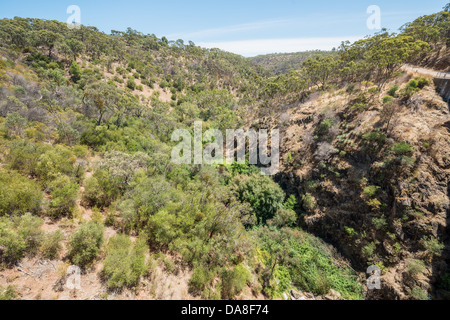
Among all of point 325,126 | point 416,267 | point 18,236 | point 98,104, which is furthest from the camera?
point 325,126

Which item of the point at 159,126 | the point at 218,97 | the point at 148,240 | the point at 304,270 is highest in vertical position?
the point at 218,97

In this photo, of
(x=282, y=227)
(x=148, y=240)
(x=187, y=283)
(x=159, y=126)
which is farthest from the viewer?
(x=159, y=126)

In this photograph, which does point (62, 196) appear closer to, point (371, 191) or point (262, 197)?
point (262, 197)

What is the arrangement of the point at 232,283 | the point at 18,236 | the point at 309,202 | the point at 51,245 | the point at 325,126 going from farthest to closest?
the point at 325,126
the point at 309,202
the point at 232,283
the point at 51,245
the point at 18,236

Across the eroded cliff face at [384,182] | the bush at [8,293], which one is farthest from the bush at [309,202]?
the bush at [8,293]

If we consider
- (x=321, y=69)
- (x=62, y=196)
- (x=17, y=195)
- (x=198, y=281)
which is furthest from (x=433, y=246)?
(x=321, y=69)

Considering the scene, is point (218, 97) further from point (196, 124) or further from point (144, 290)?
point (144, 290)

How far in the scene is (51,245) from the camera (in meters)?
8.95

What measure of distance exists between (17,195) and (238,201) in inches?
632

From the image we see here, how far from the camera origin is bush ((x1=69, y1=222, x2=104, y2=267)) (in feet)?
30.6

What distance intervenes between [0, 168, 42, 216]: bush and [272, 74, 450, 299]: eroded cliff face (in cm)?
2209

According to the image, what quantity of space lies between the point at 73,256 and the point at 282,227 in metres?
17.4
